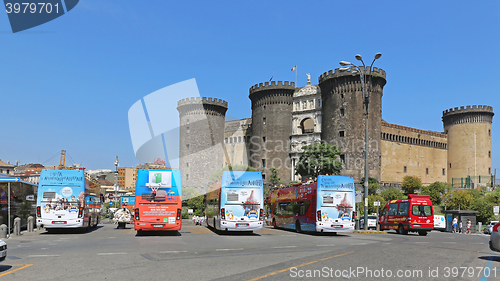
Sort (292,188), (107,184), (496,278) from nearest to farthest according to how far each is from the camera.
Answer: (496,278), (292,188), (107,184)

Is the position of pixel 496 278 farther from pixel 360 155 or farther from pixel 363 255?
pixel 360 155

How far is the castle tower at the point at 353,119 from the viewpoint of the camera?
73188 millimetres

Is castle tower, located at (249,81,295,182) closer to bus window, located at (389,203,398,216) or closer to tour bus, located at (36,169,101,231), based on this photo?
bus window, located at (389,203,398,216)

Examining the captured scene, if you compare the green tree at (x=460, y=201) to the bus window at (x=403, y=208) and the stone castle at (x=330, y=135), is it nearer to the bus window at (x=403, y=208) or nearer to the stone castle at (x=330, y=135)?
the stone castle at (x=330, y=135)

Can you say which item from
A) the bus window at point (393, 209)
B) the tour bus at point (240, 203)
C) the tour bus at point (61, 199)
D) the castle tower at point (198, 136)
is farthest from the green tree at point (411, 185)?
the tour bus at point (61, 199)

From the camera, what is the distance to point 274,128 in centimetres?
8488

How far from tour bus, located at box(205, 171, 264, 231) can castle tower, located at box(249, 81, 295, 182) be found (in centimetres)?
6193

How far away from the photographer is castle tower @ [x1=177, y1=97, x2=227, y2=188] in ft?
306

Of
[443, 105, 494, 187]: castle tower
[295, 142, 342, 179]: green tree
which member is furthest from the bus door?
[443, 105, 494, 187]: castle tower

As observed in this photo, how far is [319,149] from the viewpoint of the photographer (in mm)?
69375

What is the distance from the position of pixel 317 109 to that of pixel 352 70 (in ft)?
36.3

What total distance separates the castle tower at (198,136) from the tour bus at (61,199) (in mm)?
70798

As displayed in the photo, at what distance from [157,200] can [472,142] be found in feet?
286

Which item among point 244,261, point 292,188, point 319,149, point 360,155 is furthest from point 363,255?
point 360,155
